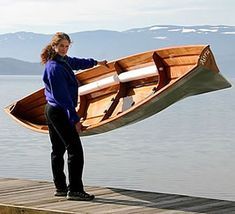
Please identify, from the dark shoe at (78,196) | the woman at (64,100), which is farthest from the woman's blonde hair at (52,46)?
the dark shoe at (78,196)

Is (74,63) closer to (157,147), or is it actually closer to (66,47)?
(66,47)

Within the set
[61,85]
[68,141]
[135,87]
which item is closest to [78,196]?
[68,141]

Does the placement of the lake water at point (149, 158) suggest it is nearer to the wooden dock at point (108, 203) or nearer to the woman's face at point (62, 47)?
the wooden dock at point (108, 203)

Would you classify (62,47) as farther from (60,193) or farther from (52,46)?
(60,193)

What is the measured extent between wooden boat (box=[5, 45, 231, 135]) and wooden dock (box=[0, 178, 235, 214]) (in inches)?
33.3

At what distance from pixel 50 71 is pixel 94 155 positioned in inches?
698

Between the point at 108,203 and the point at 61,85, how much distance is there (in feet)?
A: 4.24

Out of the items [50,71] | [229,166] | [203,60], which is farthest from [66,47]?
[229,166]

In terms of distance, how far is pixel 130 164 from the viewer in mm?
22500

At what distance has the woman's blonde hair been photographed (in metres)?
7.09

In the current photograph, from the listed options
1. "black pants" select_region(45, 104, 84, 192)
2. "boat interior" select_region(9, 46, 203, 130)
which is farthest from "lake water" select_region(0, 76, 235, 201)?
"black pants" select_region(45, 104, 84, 192)

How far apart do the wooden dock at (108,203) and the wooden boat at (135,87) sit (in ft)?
2.78

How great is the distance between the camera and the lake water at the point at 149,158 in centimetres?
1923

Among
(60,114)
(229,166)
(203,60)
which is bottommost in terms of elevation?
(229,166)
